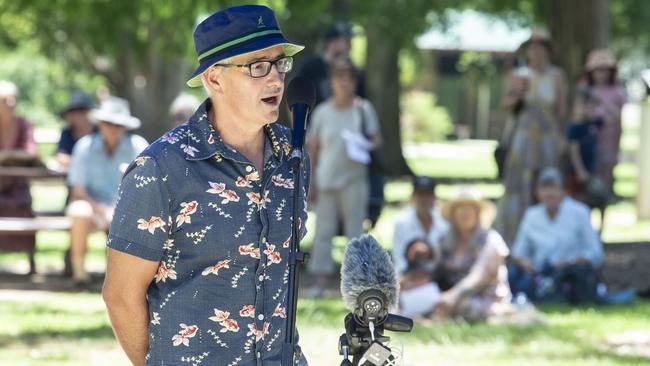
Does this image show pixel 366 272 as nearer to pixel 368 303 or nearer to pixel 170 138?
pixel 368 303

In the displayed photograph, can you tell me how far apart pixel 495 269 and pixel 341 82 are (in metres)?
2.43

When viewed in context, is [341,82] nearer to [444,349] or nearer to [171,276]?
[444,349]

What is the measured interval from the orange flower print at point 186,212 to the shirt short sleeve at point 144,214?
0.10 ft

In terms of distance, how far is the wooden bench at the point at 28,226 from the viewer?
41.6 feet

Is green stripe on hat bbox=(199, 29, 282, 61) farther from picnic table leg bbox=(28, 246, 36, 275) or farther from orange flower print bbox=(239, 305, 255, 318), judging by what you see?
picnic table leg bbox=(28, 246, 36, 275)

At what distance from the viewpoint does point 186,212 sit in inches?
144

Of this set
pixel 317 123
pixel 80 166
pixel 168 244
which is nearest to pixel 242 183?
pixel 168 244

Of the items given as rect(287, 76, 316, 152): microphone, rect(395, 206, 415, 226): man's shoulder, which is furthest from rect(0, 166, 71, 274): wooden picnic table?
rect(287, 76, 316, 152): microphone

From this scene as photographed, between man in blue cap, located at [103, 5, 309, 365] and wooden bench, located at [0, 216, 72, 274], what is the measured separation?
29.3 feet

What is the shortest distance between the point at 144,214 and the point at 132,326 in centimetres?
35

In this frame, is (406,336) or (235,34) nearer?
(235,34)

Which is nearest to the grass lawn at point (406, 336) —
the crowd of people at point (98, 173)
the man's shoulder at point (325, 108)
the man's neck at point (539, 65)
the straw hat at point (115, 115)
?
the crowd of people at point (98, 173)

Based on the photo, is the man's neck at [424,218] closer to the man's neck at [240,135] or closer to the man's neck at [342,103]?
the man's neck at [342,103]

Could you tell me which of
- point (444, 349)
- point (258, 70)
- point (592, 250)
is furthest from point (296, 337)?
point (592, 250)
